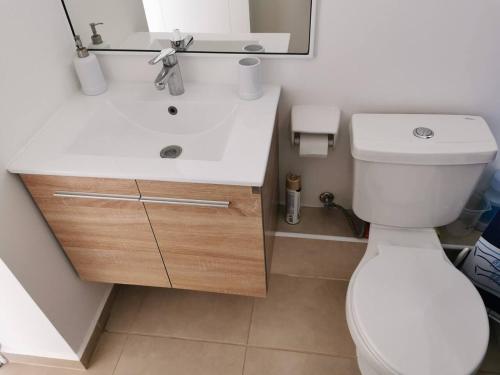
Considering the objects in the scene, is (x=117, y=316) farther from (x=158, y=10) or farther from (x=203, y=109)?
(x=158, y=10)

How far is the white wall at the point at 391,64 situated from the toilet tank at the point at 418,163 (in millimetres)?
86

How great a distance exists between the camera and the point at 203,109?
128 centimetres

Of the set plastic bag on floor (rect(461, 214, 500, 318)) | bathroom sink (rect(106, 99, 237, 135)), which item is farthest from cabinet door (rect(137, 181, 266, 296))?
plastic bag on floor (rect(461, 214, 500, 318))

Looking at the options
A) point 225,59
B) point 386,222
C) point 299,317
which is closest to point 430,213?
point 386,222

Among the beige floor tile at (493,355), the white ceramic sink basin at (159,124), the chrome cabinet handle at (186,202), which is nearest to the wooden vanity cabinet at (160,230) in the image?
the chrome cabinet handle at (186,202)

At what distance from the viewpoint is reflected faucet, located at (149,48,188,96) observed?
3.80ft

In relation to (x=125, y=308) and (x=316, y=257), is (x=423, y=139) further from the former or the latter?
(x=125, y=308)

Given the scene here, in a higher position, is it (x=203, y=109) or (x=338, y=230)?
(x=203, y=109)

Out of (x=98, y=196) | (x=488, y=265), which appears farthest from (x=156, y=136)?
(x=488, y=265)

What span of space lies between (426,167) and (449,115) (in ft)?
0.80

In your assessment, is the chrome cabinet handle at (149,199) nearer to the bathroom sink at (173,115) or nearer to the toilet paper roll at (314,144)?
the bathroom sink at (173,115)

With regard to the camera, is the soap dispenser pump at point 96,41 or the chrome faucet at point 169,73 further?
the soap dispenser pump at point 96,41

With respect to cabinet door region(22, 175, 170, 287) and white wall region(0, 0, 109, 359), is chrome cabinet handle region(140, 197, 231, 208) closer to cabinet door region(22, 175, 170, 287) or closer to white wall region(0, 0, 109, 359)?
cabinet door region(22, 175, 170, 287)

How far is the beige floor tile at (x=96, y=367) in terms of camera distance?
1.42 metres
